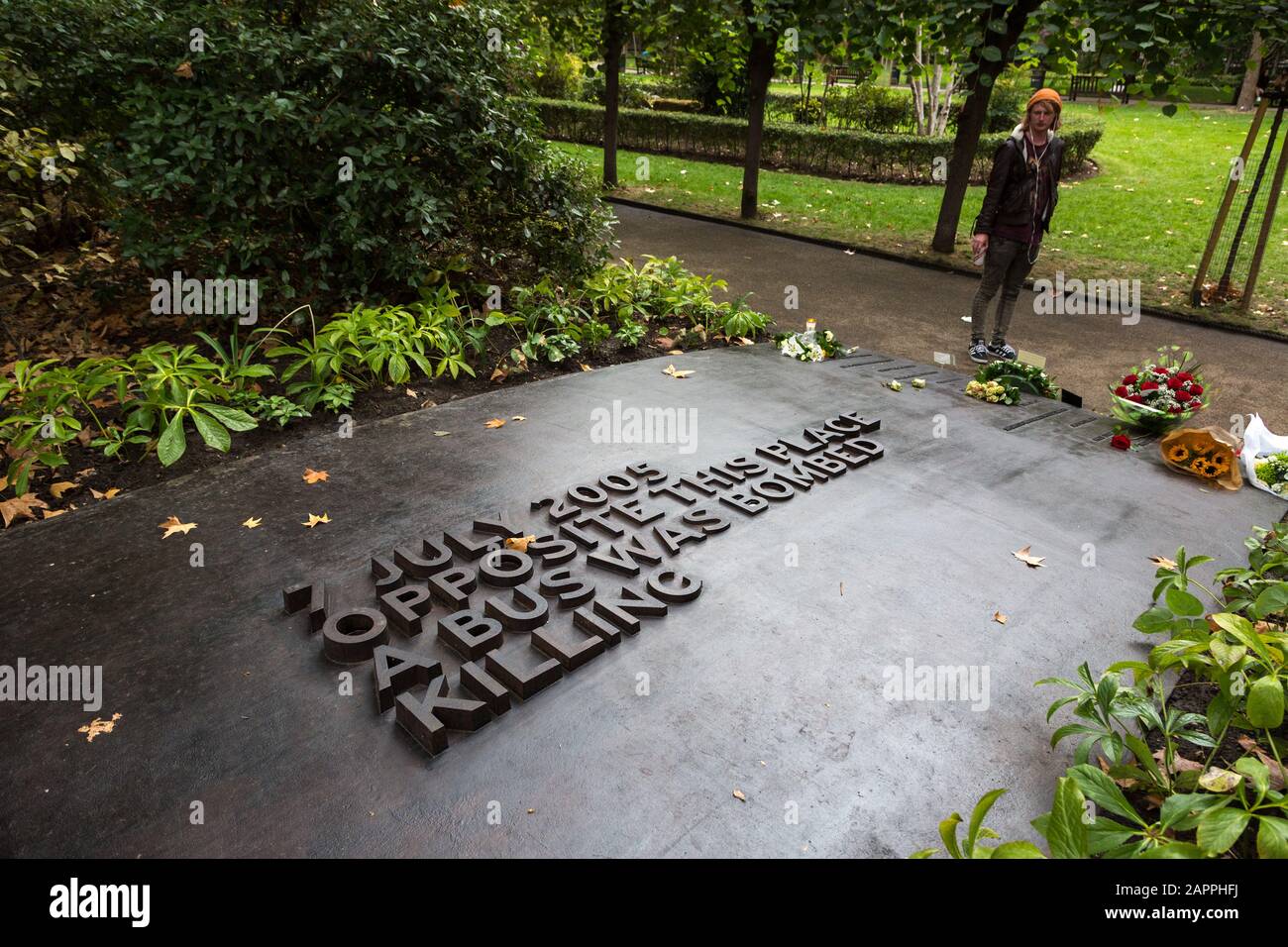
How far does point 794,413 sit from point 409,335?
3.33 m

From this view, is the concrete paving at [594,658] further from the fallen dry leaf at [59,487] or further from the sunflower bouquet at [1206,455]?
the fallen dry leaf at [59,487]

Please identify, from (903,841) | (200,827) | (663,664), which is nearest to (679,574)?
(663,664)

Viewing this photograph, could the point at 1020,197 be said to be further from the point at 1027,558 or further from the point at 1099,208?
the point at 1099,208

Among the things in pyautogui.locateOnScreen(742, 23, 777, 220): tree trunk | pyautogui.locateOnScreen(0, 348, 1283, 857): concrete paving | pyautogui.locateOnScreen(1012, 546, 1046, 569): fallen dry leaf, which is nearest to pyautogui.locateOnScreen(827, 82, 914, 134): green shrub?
pyautogui.locateOnScreen(742, 23, 777, 220): tree trunk

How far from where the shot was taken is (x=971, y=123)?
1127cm

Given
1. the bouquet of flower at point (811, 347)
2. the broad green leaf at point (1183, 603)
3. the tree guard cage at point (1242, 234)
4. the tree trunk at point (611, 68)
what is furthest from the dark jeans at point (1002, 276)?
the tree trunk at point (611, 68)

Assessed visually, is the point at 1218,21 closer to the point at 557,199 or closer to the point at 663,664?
the point at 557,199

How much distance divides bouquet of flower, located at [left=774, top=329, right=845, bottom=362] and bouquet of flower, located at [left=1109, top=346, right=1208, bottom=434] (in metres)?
2.51

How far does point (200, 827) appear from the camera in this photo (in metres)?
2.57

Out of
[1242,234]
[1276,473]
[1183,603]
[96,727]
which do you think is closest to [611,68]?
[1242,234]

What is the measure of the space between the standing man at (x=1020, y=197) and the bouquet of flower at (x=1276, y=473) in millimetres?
2734

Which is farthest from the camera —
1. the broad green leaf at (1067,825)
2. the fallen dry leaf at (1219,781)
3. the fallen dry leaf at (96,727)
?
the fallen dry leaf at (96,727)

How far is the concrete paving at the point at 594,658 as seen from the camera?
2.66m
